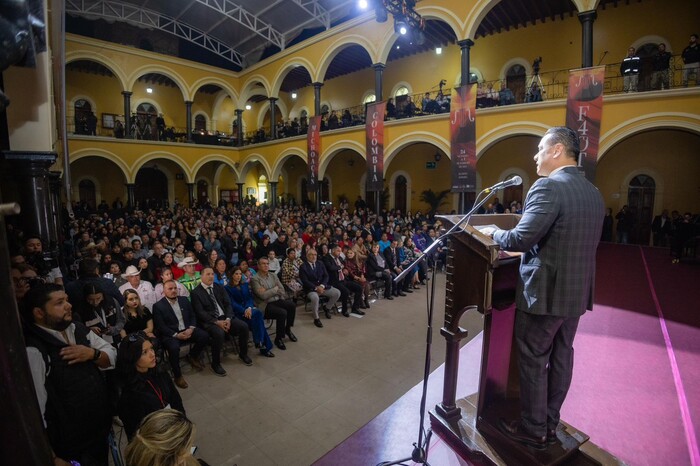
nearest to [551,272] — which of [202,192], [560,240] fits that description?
[560,240]

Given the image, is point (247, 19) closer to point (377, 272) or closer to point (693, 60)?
point (377, 272)

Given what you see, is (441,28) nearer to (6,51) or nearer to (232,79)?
(232,79)

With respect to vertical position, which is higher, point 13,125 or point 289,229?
point 13,125

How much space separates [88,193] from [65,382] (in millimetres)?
20976

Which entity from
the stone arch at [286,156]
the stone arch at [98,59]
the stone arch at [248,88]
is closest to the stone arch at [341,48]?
the stone arch at [286,156]

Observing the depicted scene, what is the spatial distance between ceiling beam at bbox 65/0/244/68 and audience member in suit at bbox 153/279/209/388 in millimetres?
17245

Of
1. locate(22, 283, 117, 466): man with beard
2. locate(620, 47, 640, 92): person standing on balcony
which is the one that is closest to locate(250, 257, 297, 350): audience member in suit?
locate(22, 283, 117, 466): man with beard

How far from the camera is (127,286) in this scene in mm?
4668

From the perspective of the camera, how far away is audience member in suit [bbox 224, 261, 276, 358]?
4.57 meters

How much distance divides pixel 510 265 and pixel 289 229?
723 cm

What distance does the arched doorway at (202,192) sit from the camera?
2305 centimetres

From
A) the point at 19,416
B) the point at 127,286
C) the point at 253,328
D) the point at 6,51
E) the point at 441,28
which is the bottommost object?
the point at 253,328

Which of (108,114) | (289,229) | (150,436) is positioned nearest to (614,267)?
(289,229)

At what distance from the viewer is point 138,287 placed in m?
4.59
